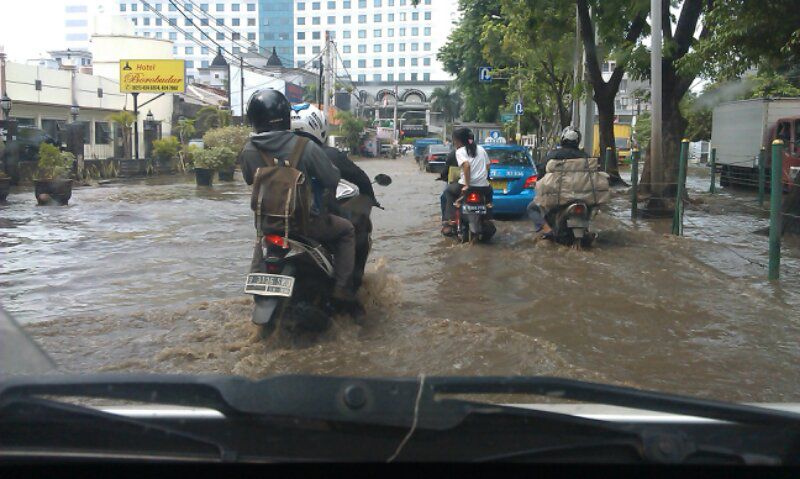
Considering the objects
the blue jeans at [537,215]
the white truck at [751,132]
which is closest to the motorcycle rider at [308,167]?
the blue jeans at [537,215]

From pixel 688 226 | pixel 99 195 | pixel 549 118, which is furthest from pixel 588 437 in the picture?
pixel 549 118

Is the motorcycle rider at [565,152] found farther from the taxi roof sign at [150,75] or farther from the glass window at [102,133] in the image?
the glass window at [102,133]

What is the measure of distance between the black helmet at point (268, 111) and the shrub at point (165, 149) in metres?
26.2

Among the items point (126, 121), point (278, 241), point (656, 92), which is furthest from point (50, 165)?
point (278, 241)

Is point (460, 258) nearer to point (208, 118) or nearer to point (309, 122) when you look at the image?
point (309, 122)

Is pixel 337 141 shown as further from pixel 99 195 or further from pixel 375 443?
pixel 375 443

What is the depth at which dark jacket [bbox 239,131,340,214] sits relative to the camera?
507cm

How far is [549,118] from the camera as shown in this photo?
37031 mm

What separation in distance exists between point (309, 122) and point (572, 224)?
5.02 metres

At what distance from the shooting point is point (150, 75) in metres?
36.0

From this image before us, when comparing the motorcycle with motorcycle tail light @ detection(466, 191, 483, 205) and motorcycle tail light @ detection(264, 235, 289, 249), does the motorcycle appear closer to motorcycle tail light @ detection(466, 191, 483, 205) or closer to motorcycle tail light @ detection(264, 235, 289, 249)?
motorcycle tail light @ detection(264, 235, 289, 249)

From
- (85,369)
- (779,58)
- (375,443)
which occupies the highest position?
(779,58)

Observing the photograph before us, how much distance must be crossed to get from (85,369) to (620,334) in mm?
3904

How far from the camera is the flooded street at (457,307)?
523cm
